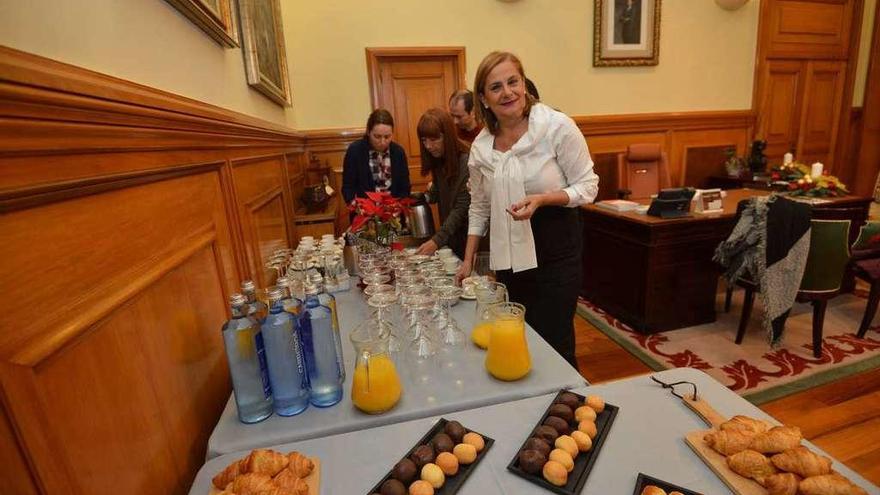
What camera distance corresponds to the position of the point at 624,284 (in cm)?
303

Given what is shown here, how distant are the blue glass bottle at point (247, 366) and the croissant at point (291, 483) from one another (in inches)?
9.4

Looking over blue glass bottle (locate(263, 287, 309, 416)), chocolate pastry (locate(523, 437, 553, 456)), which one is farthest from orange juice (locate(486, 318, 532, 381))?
blue glass bottle (locate(263, 287, 309, 416))

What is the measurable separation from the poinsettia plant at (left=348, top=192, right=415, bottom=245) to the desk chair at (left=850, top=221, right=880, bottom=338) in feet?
9.57

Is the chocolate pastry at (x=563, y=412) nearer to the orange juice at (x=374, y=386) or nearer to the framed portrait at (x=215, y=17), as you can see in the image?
the orange juice at (x=374, y=386)

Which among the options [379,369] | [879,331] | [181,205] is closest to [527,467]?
[379,369]

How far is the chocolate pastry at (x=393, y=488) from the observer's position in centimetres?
68

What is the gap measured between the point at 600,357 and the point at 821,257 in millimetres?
1313

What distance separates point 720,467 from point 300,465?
70 cm

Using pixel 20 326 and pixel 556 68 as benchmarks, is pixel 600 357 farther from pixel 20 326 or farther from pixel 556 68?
pixel 556 68

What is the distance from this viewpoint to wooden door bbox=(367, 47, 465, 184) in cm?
438

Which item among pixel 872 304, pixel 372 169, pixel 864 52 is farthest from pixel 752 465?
pixel 864 52

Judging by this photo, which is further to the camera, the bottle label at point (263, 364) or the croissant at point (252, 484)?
the bottle label at point (263, 364)

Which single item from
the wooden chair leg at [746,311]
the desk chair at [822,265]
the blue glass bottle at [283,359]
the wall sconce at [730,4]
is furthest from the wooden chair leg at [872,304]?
the wall sconce at [730,4]

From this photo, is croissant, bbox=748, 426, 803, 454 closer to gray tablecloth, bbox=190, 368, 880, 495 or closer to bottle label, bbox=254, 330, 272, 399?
gray tablecloth, bbox=190, 368, 880, 495
